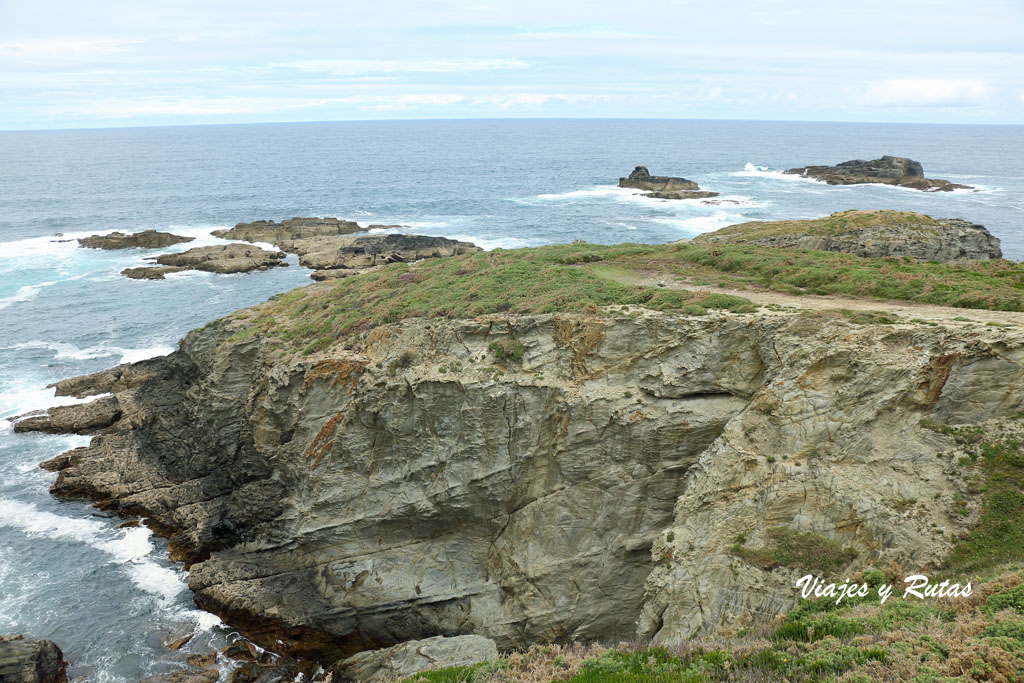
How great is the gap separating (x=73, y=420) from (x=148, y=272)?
3391 centimetres

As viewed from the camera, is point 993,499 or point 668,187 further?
point 668,187

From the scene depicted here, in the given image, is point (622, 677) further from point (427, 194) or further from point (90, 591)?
point (427, 194)

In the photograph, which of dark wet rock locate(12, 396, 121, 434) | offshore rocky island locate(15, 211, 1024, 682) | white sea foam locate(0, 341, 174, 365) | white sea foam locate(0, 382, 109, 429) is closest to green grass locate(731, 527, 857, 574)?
offshore rocky island locate(15, 211, 1024, 682)

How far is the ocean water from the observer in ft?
86.8

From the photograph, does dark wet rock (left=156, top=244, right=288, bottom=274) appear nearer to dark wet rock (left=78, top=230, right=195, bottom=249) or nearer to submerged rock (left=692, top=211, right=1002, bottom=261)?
dark wet rock (left=78, top=230, right=195, bottom=249)

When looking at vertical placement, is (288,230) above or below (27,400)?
above

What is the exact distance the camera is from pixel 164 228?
89.7 meters

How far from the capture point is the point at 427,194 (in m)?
121

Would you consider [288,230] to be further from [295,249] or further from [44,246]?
[44,246]

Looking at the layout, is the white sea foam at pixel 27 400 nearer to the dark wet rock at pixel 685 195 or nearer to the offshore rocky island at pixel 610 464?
the offshore rocky island at pixel 610 464

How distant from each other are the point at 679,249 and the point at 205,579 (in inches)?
1085

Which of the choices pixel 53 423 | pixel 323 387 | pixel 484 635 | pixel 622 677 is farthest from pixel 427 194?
pixel 622 677

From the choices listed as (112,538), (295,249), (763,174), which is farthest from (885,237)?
(763,174)

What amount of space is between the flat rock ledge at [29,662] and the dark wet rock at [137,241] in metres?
67.1
